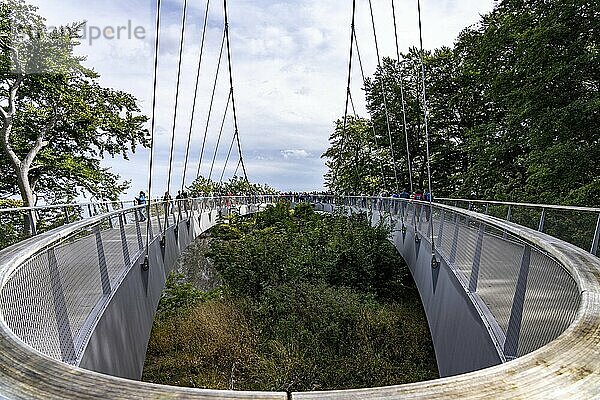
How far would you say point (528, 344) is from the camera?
11.2ft

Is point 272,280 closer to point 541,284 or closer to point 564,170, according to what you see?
point 564,170

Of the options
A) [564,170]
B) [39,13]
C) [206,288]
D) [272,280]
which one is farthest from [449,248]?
[206,288]

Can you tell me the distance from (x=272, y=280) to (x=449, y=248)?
11811mm

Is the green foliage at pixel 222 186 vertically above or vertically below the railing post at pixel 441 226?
below

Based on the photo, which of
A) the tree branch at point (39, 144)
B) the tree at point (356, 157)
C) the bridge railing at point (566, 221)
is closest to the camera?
the bridge railing at point (566, 221)

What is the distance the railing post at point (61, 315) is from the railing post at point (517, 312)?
10.1ft

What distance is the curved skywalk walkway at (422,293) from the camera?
120 cm

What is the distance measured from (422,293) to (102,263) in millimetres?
6388

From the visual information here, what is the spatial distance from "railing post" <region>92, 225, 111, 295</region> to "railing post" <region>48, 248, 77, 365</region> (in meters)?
1.48

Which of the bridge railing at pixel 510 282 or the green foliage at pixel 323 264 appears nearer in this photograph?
the bridge railing at pixel 510 282

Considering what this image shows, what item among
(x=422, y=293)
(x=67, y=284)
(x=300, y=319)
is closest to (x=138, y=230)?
(x=67, y=284)

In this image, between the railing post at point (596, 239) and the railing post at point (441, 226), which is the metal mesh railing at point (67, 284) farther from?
the railing post at point (441, 226)

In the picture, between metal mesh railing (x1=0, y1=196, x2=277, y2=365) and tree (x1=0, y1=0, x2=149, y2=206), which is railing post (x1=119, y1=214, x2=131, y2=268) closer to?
metal mesh railing (x1=0, y1=196, x2=277, y2=365)

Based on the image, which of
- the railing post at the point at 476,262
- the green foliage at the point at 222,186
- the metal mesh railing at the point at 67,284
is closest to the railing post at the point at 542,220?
the railing post at the point at 476,262
